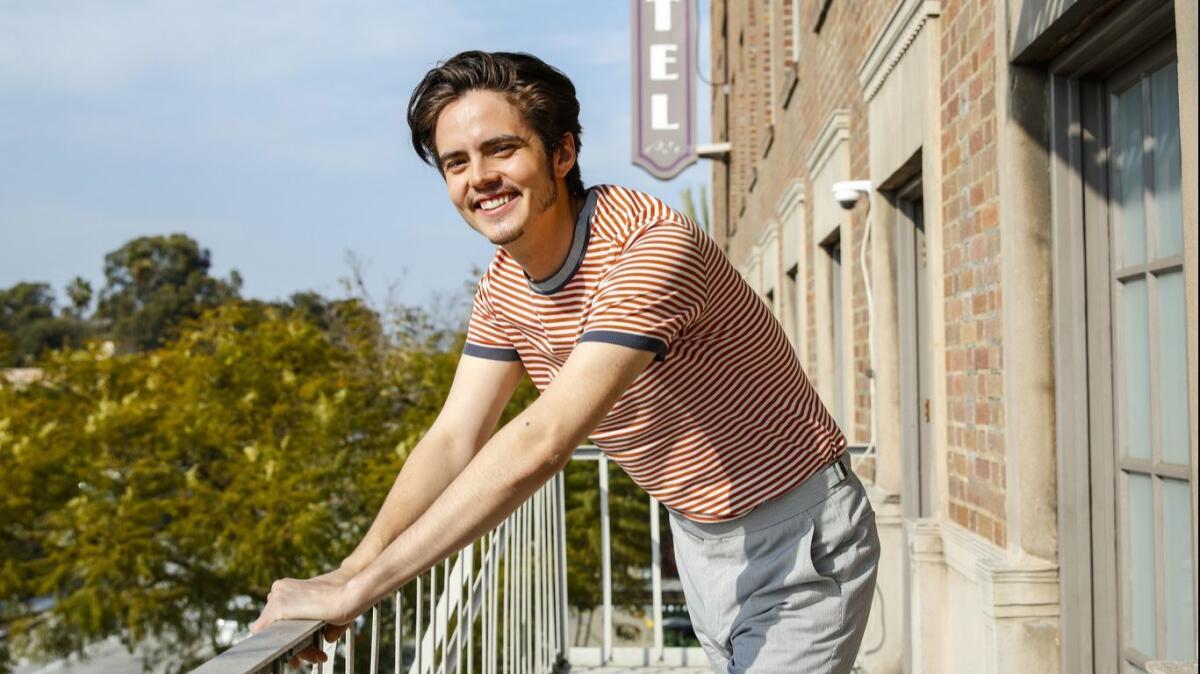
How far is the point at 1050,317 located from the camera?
11.2ft

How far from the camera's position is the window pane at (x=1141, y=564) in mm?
2990

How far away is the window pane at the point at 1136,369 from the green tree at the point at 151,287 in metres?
85.1

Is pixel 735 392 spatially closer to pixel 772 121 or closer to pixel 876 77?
pixel 876 77

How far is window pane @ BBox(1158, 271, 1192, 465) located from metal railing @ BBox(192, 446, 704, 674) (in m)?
1.63

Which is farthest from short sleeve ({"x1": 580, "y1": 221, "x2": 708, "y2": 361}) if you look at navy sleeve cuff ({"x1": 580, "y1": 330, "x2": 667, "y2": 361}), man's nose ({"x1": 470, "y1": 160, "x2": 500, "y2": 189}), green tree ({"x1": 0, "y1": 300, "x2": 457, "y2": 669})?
green tree ({"x1": 0, "y1": 300, "x2": 457, "y2": 669})

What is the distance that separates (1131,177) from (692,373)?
1394mm

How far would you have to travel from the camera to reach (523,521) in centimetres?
493

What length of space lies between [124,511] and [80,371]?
12.3 feet

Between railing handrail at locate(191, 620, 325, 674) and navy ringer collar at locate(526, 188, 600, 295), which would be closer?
railing handrail at locate(191, 620, 325, 674)

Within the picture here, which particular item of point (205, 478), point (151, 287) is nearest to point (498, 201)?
point (205, 478)

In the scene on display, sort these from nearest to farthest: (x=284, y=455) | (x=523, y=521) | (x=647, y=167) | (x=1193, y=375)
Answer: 1. (x=1193, y=375)
2. (x=523, y=521)
3. (x=284, y=455)
4. (x=647, y=167)

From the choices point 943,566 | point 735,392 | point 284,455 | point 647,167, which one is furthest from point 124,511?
point 735,392

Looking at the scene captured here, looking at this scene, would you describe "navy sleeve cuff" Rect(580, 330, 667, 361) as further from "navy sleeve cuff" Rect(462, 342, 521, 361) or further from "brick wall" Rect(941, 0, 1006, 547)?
"brick wall" Rect(941, 0, 1006, 547)

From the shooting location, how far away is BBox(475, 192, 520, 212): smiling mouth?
2.20 m
